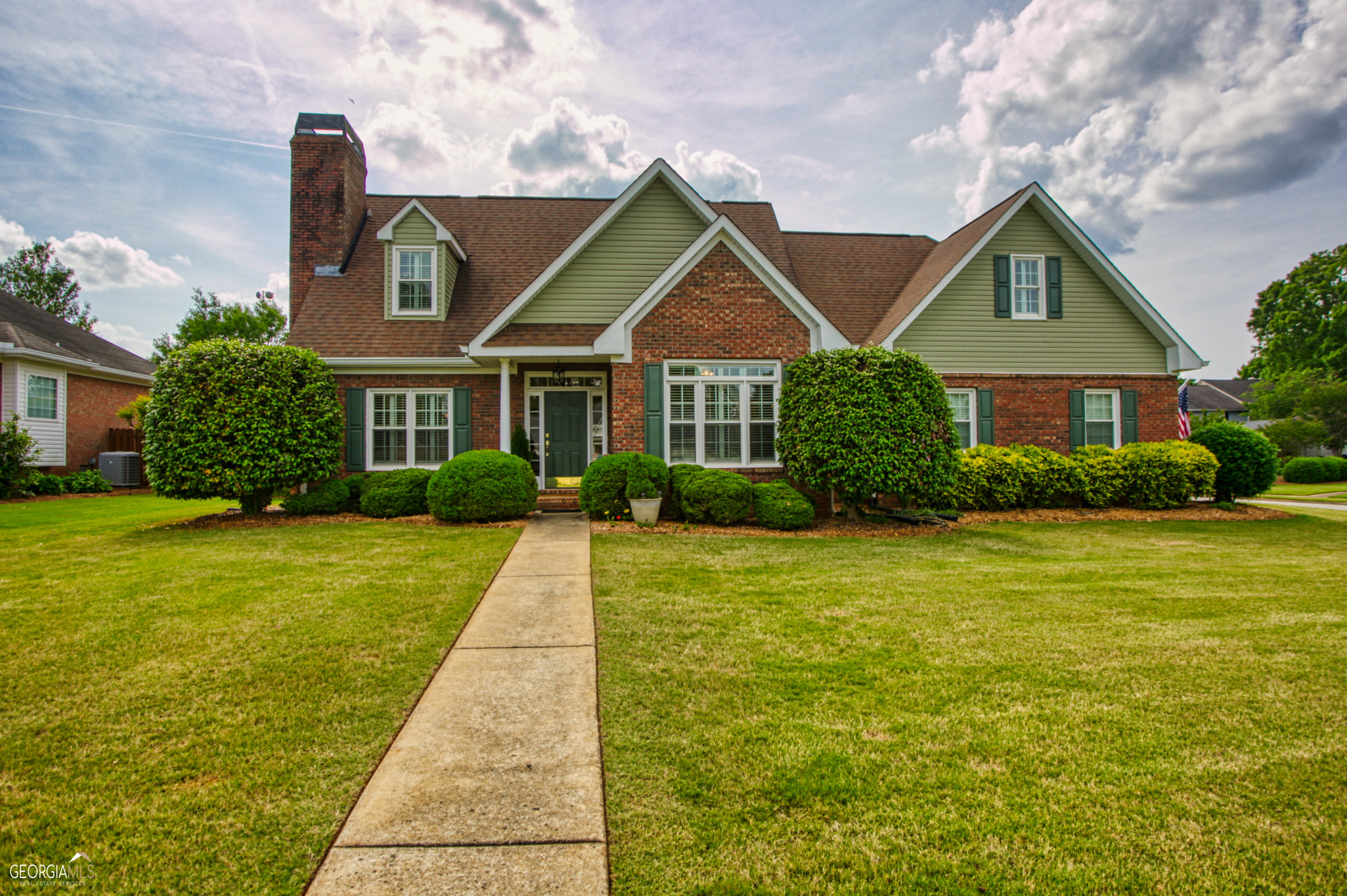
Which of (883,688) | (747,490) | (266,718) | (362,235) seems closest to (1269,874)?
(883,688)

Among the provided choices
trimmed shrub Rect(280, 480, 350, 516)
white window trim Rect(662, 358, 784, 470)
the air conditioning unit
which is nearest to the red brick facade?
white window trim Rect(662, 358, 784, 470)

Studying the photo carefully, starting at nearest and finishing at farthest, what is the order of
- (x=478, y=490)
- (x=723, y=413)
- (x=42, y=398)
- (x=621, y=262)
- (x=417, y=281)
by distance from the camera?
1. (x=478, y=490)
2. (x=723, y=413)
3. (x=621, y=262)
4. (x=417, y=281)
5. (x=42, y=398)

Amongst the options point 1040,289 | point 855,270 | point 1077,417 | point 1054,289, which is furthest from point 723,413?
point 1054,289

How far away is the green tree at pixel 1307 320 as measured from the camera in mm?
42625

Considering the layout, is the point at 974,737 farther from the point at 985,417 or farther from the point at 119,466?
the point at 119,466

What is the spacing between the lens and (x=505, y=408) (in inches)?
504

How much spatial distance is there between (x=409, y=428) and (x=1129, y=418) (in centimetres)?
1693

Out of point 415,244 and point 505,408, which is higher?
point 415,244

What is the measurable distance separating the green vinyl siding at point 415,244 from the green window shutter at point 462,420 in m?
2.12

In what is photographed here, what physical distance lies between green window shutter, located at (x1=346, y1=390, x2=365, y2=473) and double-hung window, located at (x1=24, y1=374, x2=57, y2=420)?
12.3m

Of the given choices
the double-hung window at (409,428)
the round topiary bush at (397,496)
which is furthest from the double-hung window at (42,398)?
the round topiary bush at (397,496)

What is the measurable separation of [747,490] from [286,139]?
14.7 metres

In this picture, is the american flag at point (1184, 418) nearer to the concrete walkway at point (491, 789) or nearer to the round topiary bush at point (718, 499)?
the round topiary bush at point (718, 499)

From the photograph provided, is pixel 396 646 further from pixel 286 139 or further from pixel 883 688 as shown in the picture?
pixel 286 139
